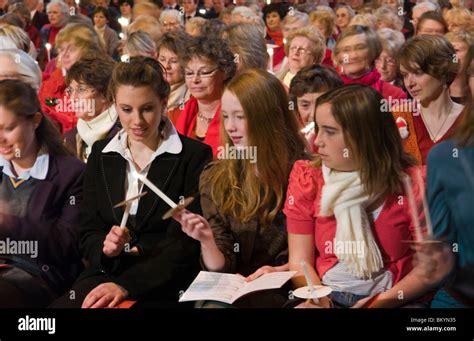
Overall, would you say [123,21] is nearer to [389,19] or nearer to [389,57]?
[389,19]

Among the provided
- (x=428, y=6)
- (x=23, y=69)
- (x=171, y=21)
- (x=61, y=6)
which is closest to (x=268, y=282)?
(x=23, y=69)

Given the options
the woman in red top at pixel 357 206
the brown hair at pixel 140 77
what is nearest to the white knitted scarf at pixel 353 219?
the woman in red top at pixel 357 206

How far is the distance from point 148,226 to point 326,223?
0.57m

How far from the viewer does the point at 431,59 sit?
124 inches

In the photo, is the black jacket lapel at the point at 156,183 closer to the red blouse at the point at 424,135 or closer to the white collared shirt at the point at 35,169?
the white collared shirt at the point at 35,169

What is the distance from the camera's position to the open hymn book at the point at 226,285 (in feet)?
8.72

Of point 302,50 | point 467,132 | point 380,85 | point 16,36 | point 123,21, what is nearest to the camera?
point 467,132

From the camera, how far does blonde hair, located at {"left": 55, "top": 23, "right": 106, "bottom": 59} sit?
455 cm

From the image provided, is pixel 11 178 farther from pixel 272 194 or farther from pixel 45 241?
pixel 272 194

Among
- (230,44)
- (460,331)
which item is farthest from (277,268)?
(230,44)

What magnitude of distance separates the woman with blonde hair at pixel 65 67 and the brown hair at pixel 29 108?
0.33 metres

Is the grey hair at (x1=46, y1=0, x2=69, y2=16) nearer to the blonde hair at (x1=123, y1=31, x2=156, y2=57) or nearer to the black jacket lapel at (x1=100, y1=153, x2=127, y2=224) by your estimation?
the blonde hair at (x1=123, y1=31, x2=156, y2=57)

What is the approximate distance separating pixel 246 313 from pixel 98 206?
1.90 ft

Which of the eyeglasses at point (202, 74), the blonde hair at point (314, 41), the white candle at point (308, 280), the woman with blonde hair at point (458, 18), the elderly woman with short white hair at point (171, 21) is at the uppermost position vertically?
the elderly woman with short white hair at point (171, 21)
